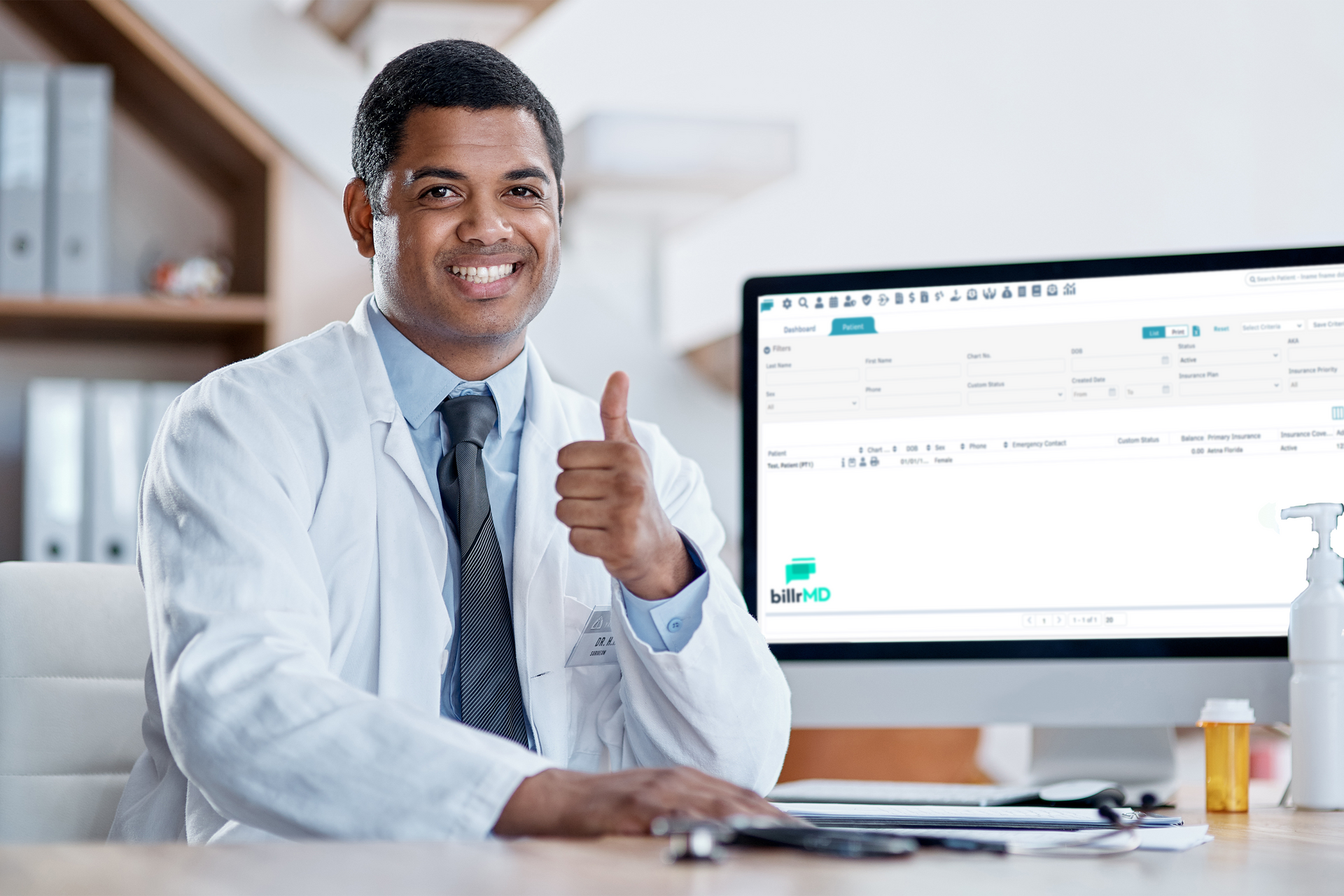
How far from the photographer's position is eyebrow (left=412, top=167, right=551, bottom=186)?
1156 mm

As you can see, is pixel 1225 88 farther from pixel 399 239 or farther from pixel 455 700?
pixel 455 700

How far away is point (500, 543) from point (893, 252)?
153cm

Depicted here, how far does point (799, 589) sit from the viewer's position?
49.1 inches

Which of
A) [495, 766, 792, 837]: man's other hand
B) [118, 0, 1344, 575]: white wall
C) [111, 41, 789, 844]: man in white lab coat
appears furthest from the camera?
[118, 0, 1344, 575]: white wall

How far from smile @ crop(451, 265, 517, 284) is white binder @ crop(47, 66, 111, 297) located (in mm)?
1111

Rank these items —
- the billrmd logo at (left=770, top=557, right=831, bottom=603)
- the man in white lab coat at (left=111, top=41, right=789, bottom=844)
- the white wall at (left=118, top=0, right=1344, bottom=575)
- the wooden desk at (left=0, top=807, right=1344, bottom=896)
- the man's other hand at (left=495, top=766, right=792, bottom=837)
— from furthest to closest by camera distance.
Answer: the white wall at (left=118, top=0, right=1344, bottom=575)
the billrmd logo at (left=770, top=557, right=831, bottom=603)
the man in white lab coat at (left=111, top=41, right=789, bottom=844)
the man's other hand at (left=495, top=766, right=792, bottom=837)
the wooden desk at (left=0, top=807, right=1344, bottom=896)

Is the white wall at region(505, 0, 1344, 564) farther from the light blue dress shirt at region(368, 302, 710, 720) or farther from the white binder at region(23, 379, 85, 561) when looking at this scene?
the light blue dress shirt at region(368, 302, 710, 720)

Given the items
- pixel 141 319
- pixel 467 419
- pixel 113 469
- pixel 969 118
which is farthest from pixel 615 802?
pixel 969 118

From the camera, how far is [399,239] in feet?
3.86

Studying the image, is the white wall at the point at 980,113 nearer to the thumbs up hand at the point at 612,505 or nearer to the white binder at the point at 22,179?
the white binder at the point at 22,179

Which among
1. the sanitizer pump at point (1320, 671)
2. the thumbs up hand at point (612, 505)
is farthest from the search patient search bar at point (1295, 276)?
the thumbs up hand at point (612, 505)

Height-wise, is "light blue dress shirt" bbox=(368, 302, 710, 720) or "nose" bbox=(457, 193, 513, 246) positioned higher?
"nose" bbox=(457, 193, 513, 246)

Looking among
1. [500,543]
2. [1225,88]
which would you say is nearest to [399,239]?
[500,543]

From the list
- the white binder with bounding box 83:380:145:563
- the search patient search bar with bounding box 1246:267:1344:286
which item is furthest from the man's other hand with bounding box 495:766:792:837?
the white binder with bounding box 83:380:145:563
